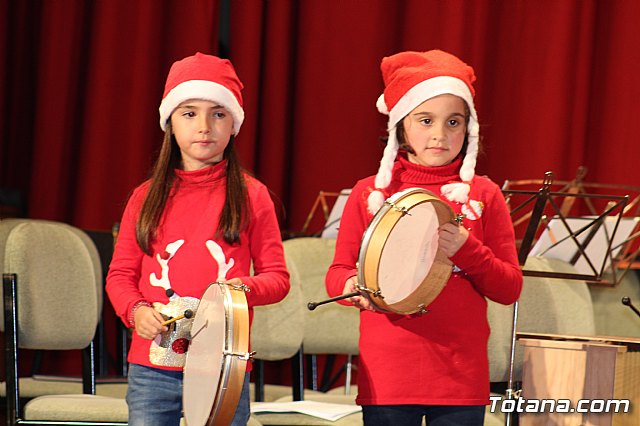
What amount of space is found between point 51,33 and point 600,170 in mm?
2725

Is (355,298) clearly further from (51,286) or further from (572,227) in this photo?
(572,227)

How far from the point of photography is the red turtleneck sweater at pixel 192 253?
7.68ft

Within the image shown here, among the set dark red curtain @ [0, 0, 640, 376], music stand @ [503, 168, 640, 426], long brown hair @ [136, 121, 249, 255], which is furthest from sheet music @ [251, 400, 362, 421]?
dark red curtain @ [0, 0, 640, 376]

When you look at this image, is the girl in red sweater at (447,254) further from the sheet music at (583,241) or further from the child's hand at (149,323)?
Result: the sheet music at (583,241)

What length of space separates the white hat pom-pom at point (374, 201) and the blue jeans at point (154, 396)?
1.60 ft

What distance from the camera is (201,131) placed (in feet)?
8.04

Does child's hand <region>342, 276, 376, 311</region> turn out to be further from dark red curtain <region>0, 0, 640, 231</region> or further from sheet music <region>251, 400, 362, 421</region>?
dark red curtain <region>0, 0, 640, 231</region>

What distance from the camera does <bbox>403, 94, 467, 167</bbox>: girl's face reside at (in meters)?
2.31

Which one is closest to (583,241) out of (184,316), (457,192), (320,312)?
(320,312)

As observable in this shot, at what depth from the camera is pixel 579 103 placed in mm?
4531

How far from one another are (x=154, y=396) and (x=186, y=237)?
38cm

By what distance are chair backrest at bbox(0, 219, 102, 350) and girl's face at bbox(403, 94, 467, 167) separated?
4.39ft

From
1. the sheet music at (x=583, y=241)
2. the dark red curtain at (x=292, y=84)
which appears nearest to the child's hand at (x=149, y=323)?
the sheet music at (x=583, y=241)

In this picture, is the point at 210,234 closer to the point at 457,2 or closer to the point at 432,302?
the point at 432,302
